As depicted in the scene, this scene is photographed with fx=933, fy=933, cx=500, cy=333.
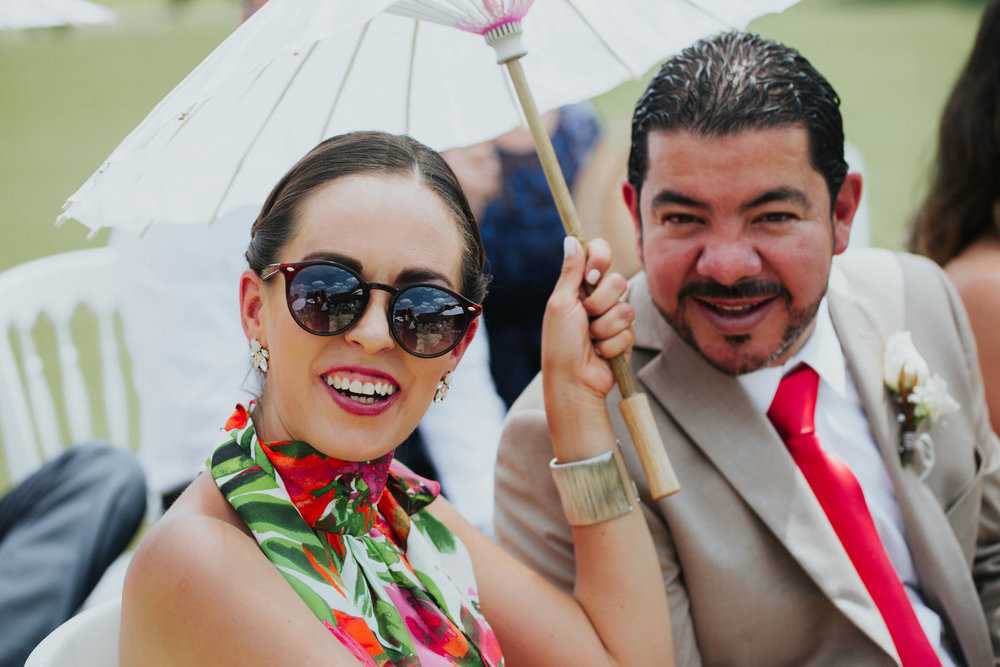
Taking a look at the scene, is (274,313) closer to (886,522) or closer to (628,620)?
(628,620)

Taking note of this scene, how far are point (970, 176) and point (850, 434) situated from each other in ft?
4.57

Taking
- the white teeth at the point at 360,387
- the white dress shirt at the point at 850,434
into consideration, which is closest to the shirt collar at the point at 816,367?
the white dress shirt at the point at 850,434

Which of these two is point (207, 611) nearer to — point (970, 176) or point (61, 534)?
point (61, 534)

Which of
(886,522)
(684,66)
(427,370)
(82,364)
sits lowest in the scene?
(82,364)

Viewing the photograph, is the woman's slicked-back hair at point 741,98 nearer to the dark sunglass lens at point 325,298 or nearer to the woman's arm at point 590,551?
the woman's arm at point 590,551

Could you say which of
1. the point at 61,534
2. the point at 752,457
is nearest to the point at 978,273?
the point at 752,457

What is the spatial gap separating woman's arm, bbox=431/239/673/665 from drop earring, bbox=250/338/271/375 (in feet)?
1.99

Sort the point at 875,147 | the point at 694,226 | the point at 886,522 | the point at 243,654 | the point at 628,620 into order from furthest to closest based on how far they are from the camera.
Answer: the point at 875,147
the point at 886,522
the point at 694,226
the point at 628,620
the point at 243,654

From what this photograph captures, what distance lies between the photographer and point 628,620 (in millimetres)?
2031

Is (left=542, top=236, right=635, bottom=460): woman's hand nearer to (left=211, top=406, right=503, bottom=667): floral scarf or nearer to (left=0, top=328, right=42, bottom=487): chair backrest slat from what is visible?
(left=211, top=406, right=503, bottom=667): floral scarf

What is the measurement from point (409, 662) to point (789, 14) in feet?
85.6

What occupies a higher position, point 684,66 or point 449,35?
point 449,35

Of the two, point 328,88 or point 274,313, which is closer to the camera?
point 274,313

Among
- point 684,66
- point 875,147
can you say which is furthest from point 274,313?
point 875,147
